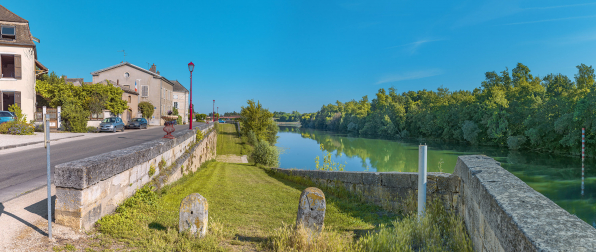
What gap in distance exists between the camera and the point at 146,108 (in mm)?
37562

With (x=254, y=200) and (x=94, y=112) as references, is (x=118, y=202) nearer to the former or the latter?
(x=254, y=200)

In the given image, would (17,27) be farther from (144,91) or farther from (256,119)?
(256,119)

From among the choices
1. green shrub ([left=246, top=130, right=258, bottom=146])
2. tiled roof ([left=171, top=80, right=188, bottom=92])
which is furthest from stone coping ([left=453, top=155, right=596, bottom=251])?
tiled roof ([left=171, top=80, right=188, bottom=92])

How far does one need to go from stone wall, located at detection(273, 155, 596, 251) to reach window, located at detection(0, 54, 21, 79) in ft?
93.9

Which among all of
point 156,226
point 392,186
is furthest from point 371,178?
point 156,226

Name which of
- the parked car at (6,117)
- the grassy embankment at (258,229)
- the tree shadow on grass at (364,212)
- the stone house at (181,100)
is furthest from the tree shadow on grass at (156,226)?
the stone house at (181,100)

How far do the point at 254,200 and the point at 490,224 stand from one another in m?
5.10

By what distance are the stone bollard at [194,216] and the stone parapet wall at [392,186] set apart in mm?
3623

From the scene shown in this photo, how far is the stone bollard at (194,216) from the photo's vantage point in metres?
3.62

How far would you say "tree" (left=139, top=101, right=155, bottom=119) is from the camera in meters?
37.5

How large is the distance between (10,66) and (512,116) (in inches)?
1948

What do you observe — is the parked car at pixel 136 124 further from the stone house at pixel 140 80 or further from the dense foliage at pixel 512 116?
the dense foliage at pixel 512 116

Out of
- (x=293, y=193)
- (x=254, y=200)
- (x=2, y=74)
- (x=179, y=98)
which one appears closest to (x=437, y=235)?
(x=254, y=200)

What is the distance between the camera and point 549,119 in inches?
1108
